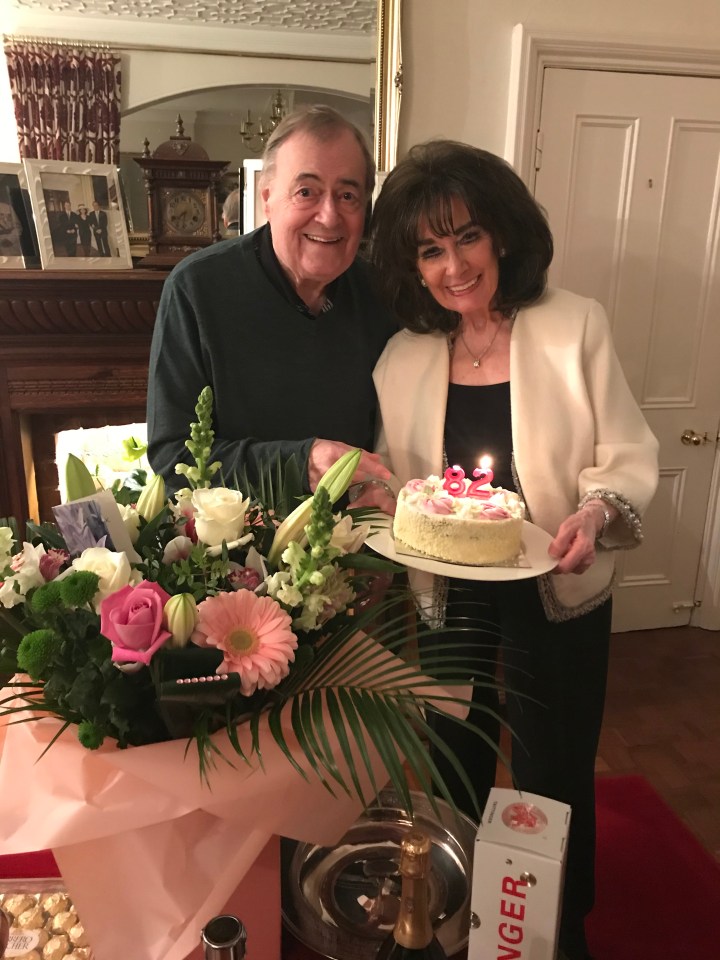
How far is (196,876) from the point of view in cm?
68

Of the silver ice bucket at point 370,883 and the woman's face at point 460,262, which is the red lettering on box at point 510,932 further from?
the woman's face at point 460,262

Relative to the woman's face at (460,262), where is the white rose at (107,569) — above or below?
below

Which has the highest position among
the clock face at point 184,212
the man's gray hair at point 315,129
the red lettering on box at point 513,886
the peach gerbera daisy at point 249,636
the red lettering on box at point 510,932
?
the man's gray hair at point 315,129

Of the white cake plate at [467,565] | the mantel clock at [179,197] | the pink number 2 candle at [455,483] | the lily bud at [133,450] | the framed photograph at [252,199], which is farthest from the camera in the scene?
the mantel clock at [179,197]

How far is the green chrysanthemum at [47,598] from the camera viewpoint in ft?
2.03

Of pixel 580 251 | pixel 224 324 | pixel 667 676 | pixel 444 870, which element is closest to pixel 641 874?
pixel 444 870

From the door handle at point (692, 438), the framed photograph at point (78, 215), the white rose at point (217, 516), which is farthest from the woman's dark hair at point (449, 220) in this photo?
the door handle at point (692, 438)

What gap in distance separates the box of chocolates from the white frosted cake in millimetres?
686

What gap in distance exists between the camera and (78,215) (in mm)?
2473

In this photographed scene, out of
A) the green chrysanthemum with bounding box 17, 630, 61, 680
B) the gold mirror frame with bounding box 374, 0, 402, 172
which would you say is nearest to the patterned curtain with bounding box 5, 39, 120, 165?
the gold mirror frame with bounding box 374, 0, 402, 172

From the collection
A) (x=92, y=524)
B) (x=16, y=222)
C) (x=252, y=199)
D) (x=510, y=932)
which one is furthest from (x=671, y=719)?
(x=16, y=222)

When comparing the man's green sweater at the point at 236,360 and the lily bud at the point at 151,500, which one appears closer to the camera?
the lily bud at the point at 151,500

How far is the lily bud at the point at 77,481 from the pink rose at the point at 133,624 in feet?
0.54

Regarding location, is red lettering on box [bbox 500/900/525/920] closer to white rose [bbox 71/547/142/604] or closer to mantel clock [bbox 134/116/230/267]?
white rose [bbox 71/547/142/604]
